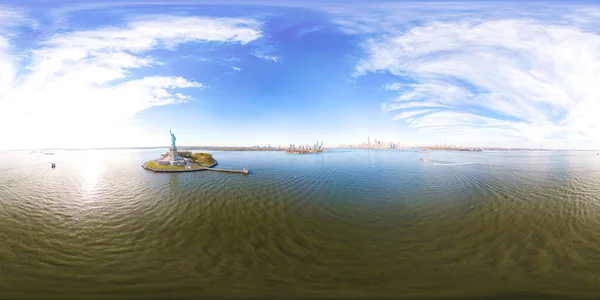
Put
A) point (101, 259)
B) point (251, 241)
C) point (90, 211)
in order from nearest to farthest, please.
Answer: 1. point (101, 259)
2. point (251, 241)
3. point (90, 211)

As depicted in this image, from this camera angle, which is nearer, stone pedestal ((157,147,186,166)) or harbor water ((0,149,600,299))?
harbor water ((0,149,600,299))

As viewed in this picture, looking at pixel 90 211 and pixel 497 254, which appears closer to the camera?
pixel 497 254

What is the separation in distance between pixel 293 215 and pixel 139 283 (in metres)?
10.8

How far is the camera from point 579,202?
20.8 meters

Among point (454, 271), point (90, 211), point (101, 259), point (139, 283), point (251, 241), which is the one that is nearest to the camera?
point (139, 283)

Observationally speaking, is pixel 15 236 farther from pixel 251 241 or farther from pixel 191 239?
pixel 251 241

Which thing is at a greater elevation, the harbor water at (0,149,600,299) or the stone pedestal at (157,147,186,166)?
the stone pedestal at (157,147,186,166)

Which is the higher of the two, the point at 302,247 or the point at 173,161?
the point at 173,161

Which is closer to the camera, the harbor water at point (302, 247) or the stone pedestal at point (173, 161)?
the harbor water at point (302, 247)

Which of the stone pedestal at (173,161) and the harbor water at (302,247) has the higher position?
the stone pedestal at (173,161)

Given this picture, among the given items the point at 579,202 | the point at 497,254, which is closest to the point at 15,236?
the point at 497,254

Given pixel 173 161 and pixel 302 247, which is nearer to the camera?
pixel 302 247

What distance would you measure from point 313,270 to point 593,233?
2086 centimetres

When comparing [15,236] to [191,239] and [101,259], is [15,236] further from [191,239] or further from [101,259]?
[191,239]
